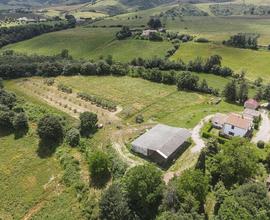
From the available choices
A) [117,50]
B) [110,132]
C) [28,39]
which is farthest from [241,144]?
[28,39]

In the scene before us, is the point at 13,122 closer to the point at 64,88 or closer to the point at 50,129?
the point at 50,129

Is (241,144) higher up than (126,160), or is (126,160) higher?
(241,144)

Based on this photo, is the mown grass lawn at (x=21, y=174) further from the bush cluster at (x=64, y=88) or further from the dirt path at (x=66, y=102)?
the bush cluster at (x=64, y=88)

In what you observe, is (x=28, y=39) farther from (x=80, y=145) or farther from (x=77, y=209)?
(x=77, y=209)

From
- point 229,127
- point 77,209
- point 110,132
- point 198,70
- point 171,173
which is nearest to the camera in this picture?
point 77,209

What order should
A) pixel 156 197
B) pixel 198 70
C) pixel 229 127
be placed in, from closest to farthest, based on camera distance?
pixel 156 197 → pixel 229 127 → pixel 198 70

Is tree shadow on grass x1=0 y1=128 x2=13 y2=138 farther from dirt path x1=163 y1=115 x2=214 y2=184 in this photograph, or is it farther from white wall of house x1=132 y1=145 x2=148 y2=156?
dirt path x1=163 y1=115 x2=214 y2=184

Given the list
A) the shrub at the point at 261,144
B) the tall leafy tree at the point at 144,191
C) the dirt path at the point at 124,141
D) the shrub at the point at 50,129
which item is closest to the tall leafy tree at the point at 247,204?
the tall leafy tree at the point at 144,191
